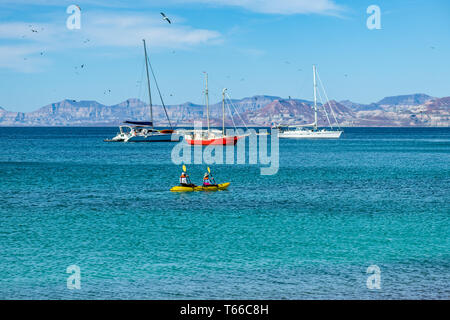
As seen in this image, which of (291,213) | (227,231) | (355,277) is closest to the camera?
(355,277)

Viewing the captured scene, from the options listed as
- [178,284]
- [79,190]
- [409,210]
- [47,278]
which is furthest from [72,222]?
[409,210]

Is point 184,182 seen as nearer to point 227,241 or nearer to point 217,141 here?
point 227,241

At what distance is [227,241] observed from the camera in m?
36.2

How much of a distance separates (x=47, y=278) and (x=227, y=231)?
14518 mm

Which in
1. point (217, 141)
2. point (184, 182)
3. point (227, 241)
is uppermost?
point (217, 141)

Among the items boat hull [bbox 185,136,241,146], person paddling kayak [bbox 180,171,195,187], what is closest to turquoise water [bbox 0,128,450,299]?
person paddling kayak [bbox 180,171,195,187]

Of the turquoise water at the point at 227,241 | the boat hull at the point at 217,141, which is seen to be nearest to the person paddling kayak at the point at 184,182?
the turquoise water at the point at 227,241

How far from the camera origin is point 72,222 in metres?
42.8

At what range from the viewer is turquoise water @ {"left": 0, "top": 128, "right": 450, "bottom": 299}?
87.1ft

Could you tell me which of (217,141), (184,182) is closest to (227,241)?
(184,182)

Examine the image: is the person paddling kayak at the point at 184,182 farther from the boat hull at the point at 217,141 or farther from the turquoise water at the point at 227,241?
the boat hull at the point at 217,141

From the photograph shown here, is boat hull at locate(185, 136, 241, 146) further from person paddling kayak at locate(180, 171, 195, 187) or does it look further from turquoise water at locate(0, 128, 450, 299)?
person paddling kayak at locate(180, 171, 195, 187)
